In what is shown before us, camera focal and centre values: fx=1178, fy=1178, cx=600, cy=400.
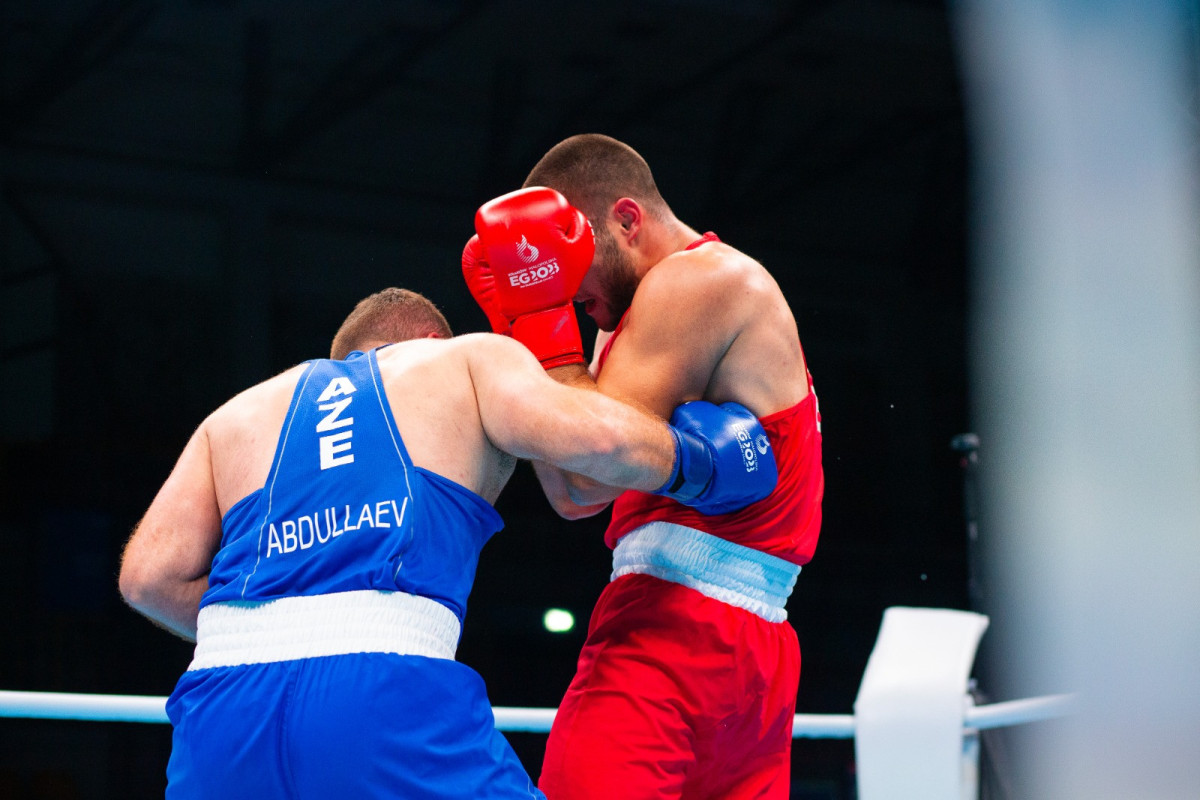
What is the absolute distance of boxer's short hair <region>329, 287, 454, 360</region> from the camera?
193cm

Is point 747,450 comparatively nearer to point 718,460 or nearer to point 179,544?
point 718,460

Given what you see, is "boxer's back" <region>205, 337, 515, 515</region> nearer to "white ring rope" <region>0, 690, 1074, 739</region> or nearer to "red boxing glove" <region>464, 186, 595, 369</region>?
"red boxing glove" <region>464, 186, 595, 369</region>

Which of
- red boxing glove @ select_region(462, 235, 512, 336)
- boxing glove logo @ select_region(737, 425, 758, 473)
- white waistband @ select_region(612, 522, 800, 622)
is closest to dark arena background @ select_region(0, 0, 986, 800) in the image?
red boxing glove @ select_region(462, 235, 512, 336)

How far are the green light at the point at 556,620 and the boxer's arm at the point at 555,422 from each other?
832 centimetres

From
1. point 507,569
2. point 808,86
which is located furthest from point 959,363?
point 507,569

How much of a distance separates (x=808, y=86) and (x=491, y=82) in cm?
270

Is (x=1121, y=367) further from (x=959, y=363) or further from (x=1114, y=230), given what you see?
(x=959, y=363)

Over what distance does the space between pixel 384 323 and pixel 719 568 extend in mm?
679

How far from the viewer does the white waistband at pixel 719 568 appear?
188cm

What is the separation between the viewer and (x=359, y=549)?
1.52 metres

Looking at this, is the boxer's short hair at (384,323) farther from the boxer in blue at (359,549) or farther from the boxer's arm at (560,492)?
the boxer's arm at (560,492)

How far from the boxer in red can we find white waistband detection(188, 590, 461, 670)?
0.38 metres

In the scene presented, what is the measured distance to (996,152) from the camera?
1726mm

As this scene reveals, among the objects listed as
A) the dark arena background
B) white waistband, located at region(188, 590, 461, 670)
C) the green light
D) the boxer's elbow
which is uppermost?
the dark arena background
